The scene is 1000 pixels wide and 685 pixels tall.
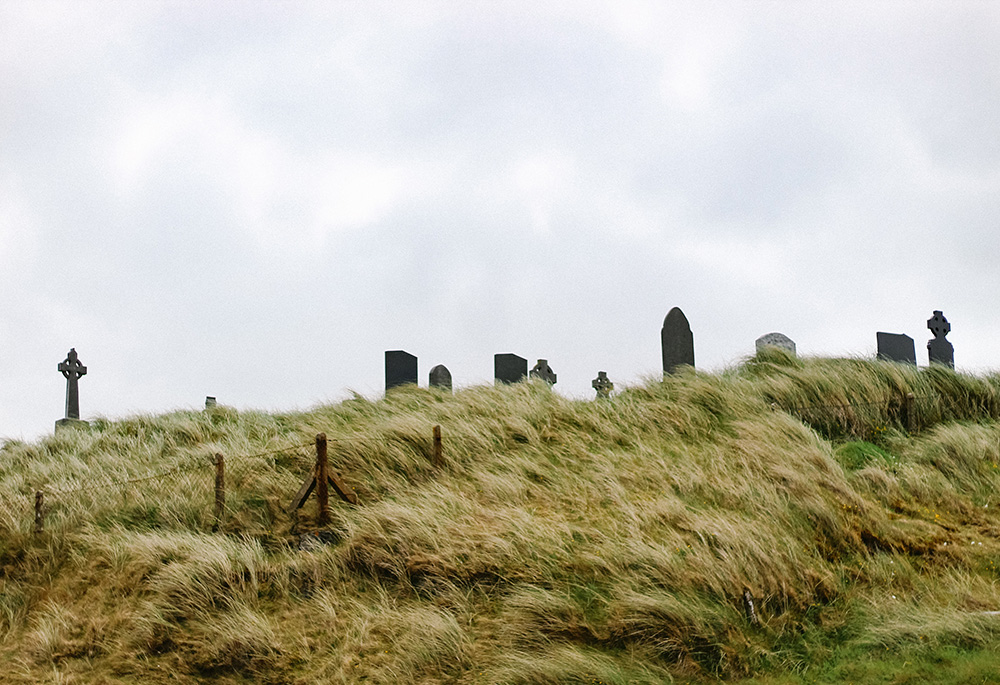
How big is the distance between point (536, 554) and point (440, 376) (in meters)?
9.62

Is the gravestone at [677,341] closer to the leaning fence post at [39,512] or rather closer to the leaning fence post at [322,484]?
the leaning fence post at [322,484]

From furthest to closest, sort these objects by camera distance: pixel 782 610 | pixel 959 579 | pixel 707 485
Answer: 1. pixel 707 485
2. pixel 959 579
3. pixel 782 610

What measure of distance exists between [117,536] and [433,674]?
173 inches

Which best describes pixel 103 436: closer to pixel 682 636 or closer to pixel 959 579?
pixel 682 636

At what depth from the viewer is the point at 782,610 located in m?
6.50

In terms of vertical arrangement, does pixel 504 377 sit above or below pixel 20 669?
above

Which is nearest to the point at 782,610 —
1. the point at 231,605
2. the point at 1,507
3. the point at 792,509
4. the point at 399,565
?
the point at 792,509

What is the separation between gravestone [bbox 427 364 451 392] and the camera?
16.4m

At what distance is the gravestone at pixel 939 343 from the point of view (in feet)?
51.0

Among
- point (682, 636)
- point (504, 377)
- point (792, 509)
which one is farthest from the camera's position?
point (504, 377)

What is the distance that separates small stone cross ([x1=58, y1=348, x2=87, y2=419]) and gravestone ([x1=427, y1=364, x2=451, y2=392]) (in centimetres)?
954

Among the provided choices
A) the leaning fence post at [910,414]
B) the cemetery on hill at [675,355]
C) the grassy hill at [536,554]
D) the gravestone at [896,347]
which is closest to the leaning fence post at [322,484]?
the grassy hill at [536,554]

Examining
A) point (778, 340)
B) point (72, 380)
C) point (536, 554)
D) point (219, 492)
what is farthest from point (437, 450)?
point (72, 380)

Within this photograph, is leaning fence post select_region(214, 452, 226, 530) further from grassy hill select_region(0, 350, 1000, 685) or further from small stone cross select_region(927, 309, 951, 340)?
small stone cross select_region(927, 309, 951, 340)
